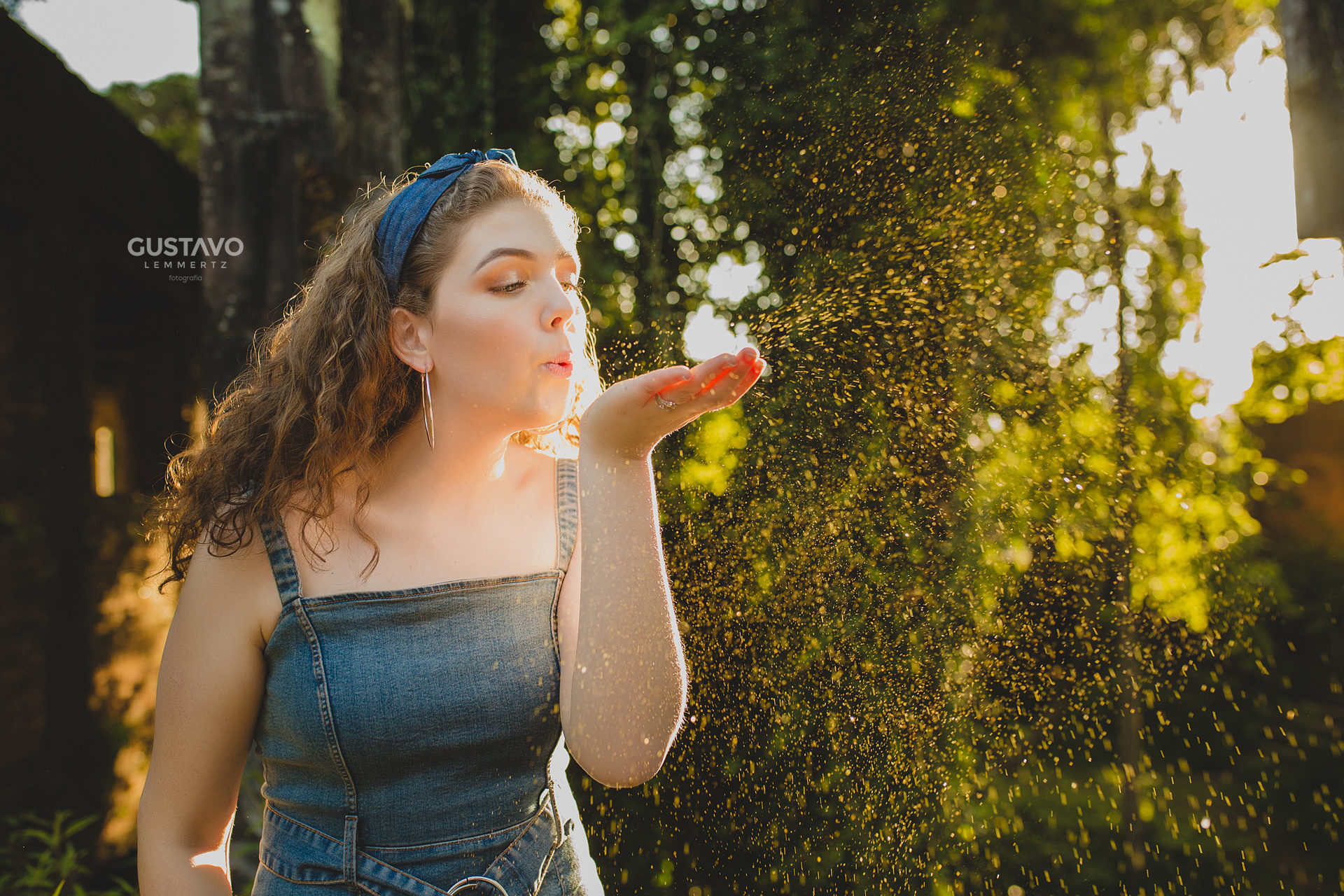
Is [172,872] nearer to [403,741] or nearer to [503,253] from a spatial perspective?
[403,741]

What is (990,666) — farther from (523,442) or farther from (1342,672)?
(1342,672)

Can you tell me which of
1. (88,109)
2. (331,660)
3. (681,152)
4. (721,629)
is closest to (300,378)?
(331,660)

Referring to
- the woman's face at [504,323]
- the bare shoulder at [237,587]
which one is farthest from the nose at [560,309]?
the bare shoulder at [237,587]

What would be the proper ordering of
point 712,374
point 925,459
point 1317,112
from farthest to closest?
1. point 925,459
2. point 1317,112
3. point 712,374

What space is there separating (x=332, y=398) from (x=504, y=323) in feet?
1.30

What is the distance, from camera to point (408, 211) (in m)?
1.40

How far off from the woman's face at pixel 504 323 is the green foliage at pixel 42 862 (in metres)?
3.04

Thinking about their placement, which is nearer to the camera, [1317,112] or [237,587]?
[237,587]

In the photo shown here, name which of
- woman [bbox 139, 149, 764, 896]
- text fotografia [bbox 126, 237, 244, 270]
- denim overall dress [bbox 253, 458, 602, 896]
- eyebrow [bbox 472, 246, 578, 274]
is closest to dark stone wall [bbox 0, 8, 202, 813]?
text fotografia [bbox 126, 237, 244, 270]

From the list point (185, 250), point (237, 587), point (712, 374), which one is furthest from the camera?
point (185, 250)

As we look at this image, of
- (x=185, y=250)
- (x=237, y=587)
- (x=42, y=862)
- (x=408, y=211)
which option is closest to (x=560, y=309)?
(x=408, y=211)

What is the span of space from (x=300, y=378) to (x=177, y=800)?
781 millimetres

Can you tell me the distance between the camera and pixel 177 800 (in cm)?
120

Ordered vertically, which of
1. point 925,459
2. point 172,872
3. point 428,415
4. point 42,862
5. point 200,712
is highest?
point 428,415
